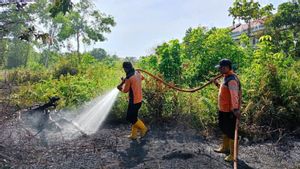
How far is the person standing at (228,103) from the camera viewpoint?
5770 mm

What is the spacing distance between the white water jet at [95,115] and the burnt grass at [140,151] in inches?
23.6

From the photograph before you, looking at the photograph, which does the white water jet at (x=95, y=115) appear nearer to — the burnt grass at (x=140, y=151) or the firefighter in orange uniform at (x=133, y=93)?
the burnt grass at (x=140, y=151)

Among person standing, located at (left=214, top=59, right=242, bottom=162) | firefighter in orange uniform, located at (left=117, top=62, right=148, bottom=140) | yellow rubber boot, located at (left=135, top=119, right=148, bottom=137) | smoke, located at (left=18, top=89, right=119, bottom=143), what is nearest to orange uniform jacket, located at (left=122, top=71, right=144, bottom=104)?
firefighter in orange uniform, located at (left=117, top=62, right=148, bottom=140)

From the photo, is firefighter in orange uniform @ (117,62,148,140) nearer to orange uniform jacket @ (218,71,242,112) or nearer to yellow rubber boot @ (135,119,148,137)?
yellow rubber boot @ (135,119,148,137)

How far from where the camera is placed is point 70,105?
32.1ft

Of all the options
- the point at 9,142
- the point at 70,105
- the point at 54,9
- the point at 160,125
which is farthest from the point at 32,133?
the point at 54,9

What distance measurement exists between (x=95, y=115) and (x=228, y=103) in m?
4.11

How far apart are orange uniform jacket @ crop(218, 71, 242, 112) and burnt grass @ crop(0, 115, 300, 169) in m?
0.85

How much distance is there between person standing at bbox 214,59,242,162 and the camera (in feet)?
18.9

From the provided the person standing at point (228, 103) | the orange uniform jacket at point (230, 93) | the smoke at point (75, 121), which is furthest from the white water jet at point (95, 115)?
the orange uniform jacket at point (230, 93)

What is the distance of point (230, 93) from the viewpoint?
582 centimetres

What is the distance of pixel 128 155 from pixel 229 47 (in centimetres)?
560

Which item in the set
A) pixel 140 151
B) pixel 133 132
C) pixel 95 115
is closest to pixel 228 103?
pixel 140 151

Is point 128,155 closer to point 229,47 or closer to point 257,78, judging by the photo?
point 257,78
